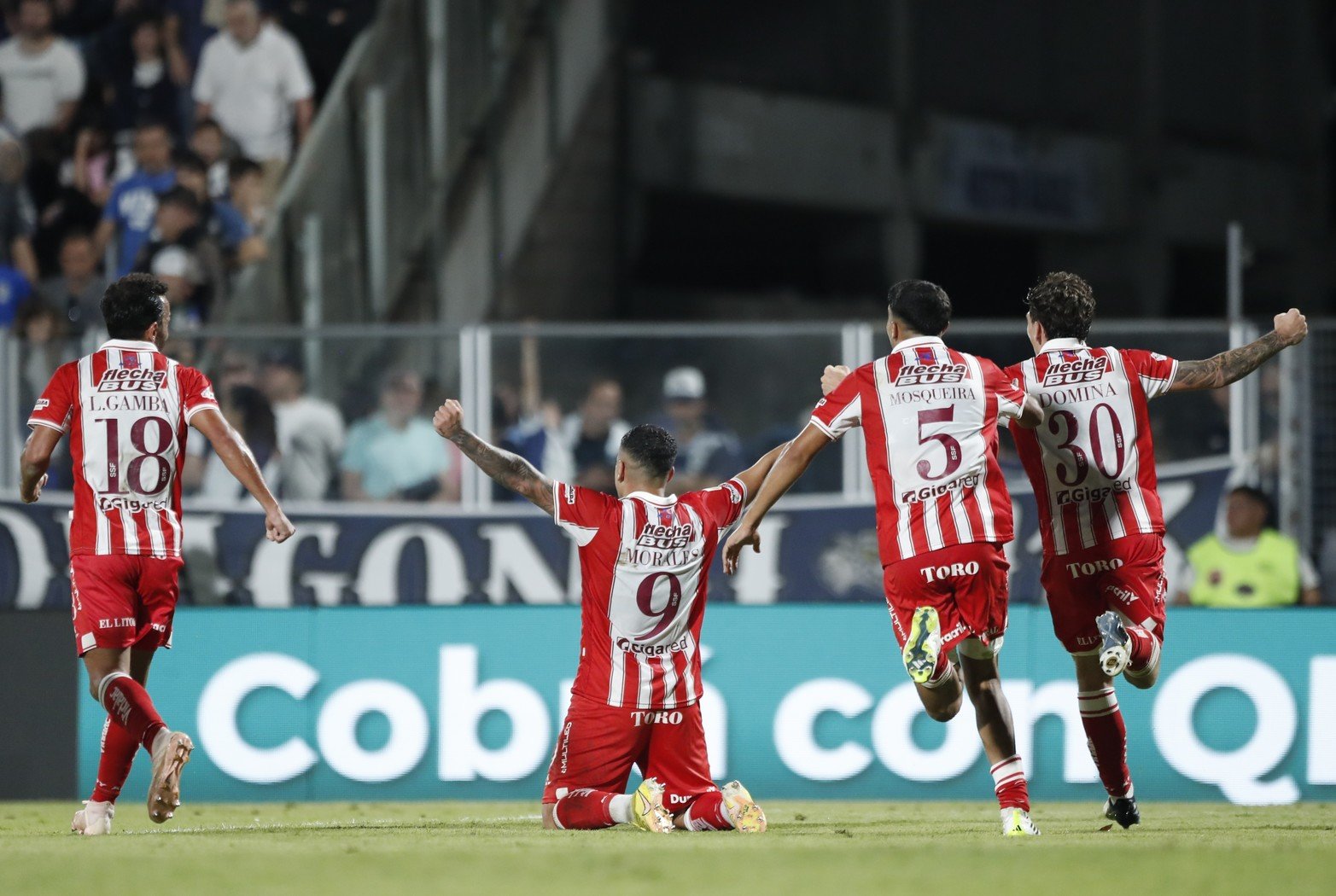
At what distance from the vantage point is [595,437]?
12680mm

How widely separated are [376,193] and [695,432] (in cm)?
510

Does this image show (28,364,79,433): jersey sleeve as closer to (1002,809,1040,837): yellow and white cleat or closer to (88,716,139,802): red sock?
(88,716,139,802): red sock

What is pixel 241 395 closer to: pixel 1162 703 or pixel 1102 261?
pixel 1162 703

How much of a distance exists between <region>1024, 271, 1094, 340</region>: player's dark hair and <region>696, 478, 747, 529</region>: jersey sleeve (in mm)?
1422

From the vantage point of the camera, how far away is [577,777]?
7.97 metres

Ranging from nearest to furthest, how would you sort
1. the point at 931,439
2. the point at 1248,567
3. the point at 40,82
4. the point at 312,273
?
1. the point at 931,439
2. the point at 1248,567
3. the point at 312,273
4. the point at 40,82

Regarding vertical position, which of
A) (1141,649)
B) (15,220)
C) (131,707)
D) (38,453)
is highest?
(15,220)

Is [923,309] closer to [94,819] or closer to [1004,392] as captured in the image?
[1004,392]

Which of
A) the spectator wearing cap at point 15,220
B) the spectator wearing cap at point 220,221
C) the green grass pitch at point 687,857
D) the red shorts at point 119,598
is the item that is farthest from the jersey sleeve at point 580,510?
the spectator wearing cap at point 15,220

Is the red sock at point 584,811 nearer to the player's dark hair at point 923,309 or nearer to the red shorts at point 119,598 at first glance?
the red shorts at point 119,598

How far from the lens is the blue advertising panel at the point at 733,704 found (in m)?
10.2

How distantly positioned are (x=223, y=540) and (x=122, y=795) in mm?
2383

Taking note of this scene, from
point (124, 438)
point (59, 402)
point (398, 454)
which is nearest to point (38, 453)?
point (59, 402)

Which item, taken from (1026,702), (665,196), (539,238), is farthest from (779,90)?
(1026,702)
